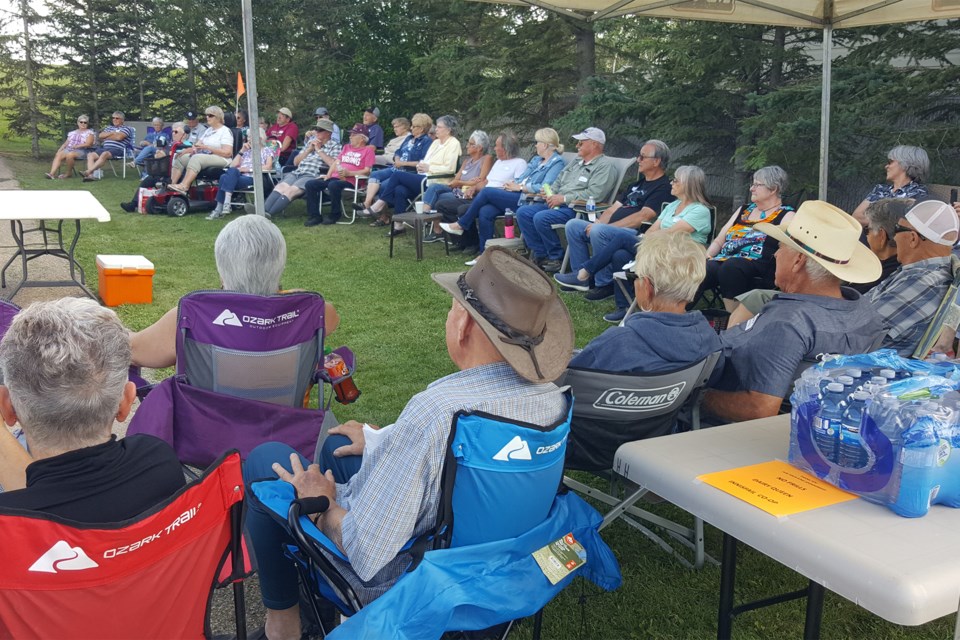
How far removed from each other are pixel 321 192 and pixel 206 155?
201 centimetres

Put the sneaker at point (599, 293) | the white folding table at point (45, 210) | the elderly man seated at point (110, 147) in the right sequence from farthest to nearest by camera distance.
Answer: the elderly man seated at point (110, 147) → the sneaker at point (599, 293) → the white folding table at point (45, 210)

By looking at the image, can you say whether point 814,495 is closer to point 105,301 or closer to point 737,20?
point 737,20

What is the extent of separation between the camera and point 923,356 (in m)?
2.93

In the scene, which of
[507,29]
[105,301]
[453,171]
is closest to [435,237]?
[453,171]

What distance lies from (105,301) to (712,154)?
623 cm

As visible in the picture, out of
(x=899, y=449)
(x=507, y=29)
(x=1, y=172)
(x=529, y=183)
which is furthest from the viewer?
(x=1, y=172)

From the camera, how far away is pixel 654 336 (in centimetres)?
243

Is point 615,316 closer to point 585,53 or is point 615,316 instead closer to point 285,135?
point 585,53

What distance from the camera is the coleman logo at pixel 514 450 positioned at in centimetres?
164

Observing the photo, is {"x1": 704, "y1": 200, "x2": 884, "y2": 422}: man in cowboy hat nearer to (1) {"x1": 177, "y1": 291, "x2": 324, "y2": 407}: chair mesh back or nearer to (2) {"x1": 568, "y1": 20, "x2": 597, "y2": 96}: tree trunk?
(1) {"x1": 177, "y1": 291, "x2": 324, "y2": 407}: chair mesh back

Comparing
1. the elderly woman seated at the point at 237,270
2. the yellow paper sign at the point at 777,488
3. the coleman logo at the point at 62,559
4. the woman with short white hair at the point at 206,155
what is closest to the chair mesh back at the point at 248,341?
the elderly woman seated at the point at 237,270

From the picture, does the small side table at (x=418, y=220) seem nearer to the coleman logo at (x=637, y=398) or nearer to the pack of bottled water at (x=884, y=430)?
the coleman logo at (x=637, y=398)

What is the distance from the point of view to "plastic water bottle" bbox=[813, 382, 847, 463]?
158 centimetres

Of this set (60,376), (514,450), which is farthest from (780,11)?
(60,376)
